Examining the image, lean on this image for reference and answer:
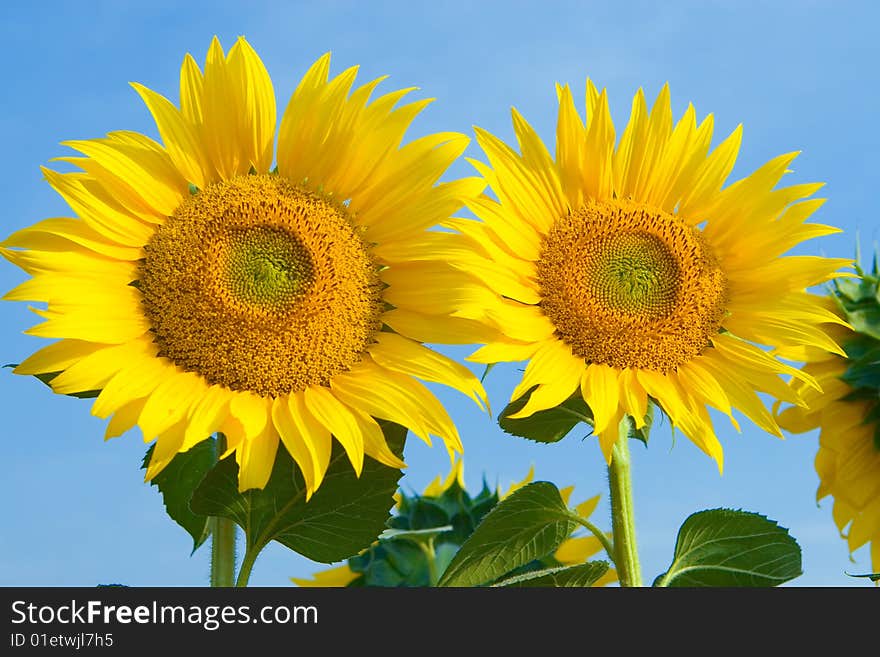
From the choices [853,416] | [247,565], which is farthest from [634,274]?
[853,416]

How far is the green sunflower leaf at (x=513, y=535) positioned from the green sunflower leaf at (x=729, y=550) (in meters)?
0.34

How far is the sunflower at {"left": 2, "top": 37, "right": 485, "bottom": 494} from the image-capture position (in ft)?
8.64

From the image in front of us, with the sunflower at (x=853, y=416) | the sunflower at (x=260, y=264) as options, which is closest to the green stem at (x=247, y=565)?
the sunflower at (x=260, y=264)

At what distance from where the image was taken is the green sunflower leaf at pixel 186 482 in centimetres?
297

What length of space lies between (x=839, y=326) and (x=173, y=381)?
322 cm

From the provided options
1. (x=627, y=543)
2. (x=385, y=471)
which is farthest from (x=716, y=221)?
(x=385, y=471)

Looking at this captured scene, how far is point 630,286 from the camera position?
3158 millimetres

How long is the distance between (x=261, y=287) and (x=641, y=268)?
1078 millimetres

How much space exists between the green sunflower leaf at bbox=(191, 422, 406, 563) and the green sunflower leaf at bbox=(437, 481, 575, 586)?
293 mm

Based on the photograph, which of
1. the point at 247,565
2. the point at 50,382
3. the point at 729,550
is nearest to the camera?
the point at 50,382

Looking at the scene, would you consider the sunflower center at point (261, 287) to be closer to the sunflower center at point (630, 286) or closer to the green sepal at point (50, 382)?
A: the green sepal at point (50, 382)

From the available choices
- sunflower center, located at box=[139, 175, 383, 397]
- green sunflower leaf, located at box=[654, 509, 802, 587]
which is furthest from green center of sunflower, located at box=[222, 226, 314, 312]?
green sunflower leaf, located at box=[654, 509, 802, 587]

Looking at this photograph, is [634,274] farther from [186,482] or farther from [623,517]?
[186,482]

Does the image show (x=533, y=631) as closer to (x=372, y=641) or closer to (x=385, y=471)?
(x=372, y=641)
